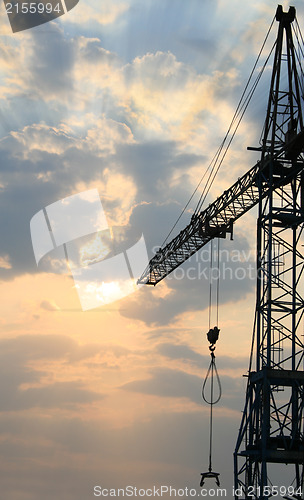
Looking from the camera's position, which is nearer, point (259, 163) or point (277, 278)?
point (277, 278)

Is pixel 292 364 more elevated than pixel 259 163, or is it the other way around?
pixel 259 163

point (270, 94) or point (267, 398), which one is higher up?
point (270, 94)

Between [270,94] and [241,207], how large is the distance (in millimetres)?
8452

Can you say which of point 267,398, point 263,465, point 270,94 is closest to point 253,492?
point 263,465

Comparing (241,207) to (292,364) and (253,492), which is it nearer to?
(292,364)

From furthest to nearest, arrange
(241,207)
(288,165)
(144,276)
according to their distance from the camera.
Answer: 1. (144,276)
2. (241,207)
3. (288,165)

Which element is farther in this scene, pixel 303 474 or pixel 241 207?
pixel 241 207

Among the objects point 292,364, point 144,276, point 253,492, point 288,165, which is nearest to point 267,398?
point 292,364

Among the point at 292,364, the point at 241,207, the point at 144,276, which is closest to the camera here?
the point at 292,364

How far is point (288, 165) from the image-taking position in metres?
44.5

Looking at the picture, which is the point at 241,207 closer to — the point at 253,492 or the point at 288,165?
the point at 288,165

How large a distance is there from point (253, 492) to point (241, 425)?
4.05 meters

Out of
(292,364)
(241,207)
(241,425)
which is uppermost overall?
(241,207)

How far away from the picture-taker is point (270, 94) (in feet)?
151
